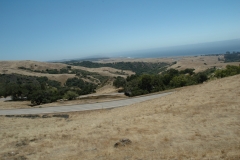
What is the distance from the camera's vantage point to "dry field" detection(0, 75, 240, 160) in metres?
12.5

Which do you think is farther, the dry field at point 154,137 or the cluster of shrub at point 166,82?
the cluster of shrub at point 166,82

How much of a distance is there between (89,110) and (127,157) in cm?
1976

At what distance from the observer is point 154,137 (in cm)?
1546

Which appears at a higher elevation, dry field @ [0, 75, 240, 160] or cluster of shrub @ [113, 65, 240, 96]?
dry field @ [0, 75, 240, 160]

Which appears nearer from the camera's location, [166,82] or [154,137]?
[154,137]

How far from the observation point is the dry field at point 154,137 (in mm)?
12547

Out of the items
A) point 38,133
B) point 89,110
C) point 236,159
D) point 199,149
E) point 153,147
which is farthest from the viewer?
point 89,110

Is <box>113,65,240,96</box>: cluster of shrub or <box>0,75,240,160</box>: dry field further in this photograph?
<box>113,65,240,96</box>: cluster of shrub

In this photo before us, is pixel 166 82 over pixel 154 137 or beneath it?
beneath

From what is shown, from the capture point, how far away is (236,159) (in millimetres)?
9852

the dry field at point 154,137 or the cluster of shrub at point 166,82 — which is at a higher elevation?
the dry field at point 154,137

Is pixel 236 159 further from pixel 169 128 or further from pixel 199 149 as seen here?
pixel 169 128

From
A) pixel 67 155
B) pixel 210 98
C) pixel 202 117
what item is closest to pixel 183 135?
pixel 202 117

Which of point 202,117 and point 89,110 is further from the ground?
point 202,117
